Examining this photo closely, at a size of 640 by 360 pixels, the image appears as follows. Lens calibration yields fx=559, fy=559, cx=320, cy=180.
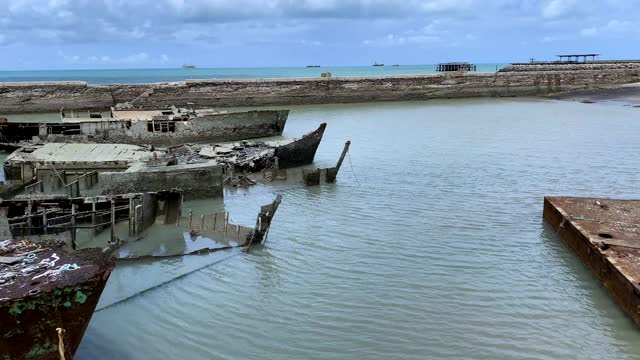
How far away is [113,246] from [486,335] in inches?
247

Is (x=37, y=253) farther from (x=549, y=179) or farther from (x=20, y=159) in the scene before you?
(x=549, y=179)

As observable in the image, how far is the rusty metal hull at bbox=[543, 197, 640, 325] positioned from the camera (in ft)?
24.3

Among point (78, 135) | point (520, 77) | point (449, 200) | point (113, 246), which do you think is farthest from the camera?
point (520, 77)

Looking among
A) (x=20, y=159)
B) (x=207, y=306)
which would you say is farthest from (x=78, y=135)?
(x=207, y=306)

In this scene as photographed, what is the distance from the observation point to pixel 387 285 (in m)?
8.59

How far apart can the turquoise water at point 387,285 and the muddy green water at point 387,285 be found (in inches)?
1.0

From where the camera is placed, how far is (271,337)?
280 inches

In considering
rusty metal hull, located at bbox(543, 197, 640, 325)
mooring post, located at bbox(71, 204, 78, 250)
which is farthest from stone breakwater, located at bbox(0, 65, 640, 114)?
rusty metal hull, located at bbox(543, 197, 640, 325)

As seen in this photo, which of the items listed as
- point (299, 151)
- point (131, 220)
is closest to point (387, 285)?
point (131, 220)

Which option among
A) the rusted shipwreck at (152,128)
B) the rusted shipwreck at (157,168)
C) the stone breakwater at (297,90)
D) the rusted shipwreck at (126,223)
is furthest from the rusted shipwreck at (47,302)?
the stone breakwater at (297,90)

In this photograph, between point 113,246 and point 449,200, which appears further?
point 449,200

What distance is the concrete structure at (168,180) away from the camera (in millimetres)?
12516

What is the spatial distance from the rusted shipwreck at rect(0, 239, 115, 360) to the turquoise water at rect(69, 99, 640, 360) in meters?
1.25

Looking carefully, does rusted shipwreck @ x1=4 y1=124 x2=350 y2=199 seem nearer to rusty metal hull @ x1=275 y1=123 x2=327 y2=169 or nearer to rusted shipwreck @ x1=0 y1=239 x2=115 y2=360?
rusty metal hull @ x1=275 y1=123 x2=327 y2=169
